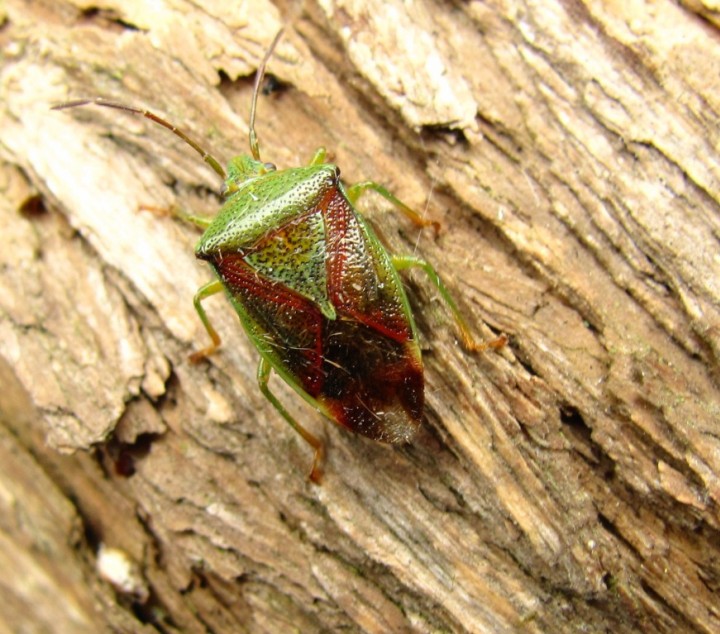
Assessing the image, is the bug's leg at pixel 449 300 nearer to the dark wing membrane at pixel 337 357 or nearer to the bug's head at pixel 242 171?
the dark wing membrane at pixel 337 357

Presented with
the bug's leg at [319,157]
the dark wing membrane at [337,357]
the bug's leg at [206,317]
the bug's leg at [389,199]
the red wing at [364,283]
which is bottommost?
the bug's leg at [206,317]

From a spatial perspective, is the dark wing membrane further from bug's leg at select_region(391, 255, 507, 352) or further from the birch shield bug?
bug's leg at select_region(391, 255, 507, 352)

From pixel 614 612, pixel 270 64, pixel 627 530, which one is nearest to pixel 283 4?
pixel 270 64

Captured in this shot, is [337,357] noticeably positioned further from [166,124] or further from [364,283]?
[166,124]

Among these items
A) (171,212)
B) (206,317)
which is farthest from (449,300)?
(171,212)

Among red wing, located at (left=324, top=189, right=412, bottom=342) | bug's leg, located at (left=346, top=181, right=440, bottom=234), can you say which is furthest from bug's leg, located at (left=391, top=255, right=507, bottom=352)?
bug's leg, located at (left=346, top=181, right=440, bottom=234)

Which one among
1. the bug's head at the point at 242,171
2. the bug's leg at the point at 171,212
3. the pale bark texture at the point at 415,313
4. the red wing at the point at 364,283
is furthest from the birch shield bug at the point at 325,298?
the bug's leg at the point at 171,212
